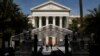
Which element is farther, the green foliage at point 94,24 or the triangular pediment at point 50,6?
the triangular pediment at point 50,6

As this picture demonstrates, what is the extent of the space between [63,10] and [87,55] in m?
91.6

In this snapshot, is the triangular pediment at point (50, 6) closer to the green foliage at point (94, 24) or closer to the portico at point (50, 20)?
the portico at point (50, 20)

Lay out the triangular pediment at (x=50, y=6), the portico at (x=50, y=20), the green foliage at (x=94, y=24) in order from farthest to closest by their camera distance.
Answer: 1. the portico at (x=50, y=20)
2. the triangular pediment at (x=50, y=6)
3. the green foliage at (x=94, y=24)

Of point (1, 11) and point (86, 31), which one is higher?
point (1, 11)

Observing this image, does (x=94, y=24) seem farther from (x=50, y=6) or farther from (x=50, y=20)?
(x=50, y=20)

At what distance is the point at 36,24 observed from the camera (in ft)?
389

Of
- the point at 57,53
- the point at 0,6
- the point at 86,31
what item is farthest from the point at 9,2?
the point at 57,53

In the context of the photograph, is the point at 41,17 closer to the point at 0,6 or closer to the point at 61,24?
the point at 61,24

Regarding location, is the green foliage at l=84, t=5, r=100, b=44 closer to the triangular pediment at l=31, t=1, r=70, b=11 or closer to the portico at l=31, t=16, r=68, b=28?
the triangular pediment at l=31, t=1, r=70, b=11

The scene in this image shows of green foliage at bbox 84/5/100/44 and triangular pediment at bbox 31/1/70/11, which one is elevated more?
triangular pediment at bbox 31/1/70/11

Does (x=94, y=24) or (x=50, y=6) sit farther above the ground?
(x=50, y=6)

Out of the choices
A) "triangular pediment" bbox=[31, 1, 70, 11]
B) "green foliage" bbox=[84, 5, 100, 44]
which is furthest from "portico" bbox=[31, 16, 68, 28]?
"green foliage" bbox=[84, 5, 100, 44]

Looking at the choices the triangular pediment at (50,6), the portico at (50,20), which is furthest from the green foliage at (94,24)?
the portico at (50,20)

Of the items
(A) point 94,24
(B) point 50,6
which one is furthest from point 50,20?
(A) point 94,24
